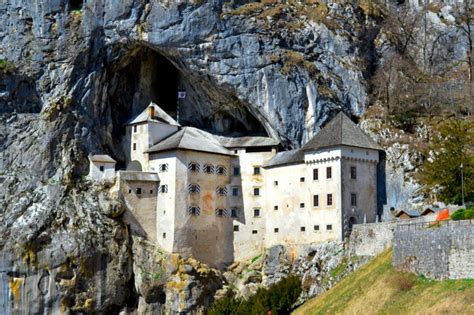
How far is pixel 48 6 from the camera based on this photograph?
90000mm

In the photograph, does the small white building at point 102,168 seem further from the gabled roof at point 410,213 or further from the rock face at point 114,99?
the gabled roof at point 410,213

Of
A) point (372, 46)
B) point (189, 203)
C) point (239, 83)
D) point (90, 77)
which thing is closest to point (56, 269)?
point (189, 203)

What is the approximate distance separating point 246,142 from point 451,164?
23.7m

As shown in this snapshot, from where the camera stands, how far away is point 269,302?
237 ft

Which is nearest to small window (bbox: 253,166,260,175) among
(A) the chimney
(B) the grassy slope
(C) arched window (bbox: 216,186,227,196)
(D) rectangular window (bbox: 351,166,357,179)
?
(C) arched window (bbox: 216,186,227,196)

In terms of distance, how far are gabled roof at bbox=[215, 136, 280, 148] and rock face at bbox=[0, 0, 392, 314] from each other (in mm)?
1359

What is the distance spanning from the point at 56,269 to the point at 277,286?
72.5 ft

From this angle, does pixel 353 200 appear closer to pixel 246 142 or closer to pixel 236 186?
pixel 236 186

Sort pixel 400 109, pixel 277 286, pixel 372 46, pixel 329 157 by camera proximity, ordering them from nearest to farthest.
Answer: pixel 277 286 → pixel 329 157 → pixel 400 109 → pixel 372 46

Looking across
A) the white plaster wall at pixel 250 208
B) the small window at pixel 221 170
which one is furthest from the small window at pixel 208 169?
the white plaster wall at pixel 250 208

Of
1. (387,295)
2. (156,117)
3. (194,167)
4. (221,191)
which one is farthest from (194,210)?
(387,295)

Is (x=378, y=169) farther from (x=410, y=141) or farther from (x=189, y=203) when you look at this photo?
(x=189, y=203)

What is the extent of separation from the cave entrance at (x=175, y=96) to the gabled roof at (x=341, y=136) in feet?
29.9

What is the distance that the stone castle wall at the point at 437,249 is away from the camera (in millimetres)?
55562
